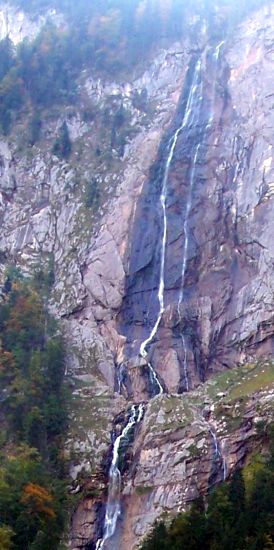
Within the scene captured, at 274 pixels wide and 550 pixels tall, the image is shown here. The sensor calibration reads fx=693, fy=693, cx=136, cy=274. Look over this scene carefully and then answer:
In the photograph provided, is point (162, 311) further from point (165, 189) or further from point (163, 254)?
point (165, 189)

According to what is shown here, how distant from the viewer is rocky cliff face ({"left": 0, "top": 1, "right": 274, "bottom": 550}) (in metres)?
36.5

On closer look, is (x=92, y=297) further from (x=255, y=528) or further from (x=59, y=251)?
(x=255, y=528)

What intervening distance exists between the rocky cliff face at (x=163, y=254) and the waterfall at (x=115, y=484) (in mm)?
414

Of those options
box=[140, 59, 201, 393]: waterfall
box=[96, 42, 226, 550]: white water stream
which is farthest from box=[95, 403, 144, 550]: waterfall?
box=[140, 59, 201, 393]: waterfall

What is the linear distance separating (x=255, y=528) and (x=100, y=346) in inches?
730

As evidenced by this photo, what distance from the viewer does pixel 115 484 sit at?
36.8 meters

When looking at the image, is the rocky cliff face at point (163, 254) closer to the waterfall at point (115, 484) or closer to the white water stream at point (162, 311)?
the white water stream at point (162, 311)

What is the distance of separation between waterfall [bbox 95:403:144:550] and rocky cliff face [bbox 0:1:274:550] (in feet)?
1.36

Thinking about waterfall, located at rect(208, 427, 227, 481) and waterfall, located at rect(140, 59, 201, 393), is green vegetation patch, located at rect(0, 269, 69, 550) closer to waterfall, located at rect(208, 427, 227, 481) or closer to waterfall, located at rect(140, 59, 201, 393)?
waterfall, located at rect(140, 59, 201, 393)

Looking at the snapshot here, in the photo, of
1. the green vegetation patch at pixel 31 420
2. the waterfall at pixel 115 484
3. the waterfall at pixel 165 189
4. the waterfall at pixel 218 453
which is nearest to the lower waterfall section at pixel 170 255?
the waterfall at pixel 165 189

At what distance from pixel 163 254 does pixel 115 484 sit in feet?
55.8

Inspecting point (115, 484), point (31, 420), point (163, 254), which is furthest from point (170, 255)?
point (115, 484)

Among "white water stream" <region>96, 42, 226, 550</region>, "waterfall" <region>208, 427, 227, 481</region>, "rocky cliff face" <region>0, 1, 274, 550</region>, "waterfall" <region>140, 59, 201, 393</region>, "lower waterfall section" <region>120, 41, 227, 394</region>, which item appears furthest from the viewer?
"waterfall" <region>140, 59, 201, 393</region>

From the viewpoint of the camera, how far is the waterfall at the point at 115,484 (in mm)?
35062
